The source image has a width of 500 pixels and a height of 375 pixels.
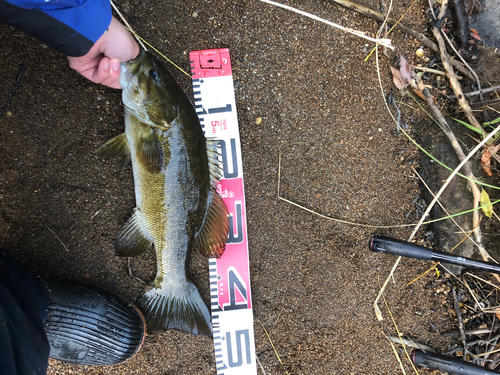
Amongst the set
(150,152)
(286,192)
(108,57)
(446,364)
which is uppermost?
(108,57)

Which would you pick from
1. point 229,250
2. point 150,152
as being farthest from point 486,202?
point 150,152

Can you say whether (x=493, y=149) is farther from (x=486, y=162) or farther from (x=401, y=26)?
(x=401, y=26)

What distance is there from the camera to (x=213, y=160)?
2.04 metres

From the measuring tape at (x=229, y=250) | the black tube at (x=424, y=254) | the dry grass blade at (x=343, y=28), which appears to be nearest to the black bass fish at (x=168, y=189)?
the measuring tape at (x=229, y=250)

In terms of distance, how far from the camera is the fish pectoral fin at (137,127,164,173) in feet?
6.37

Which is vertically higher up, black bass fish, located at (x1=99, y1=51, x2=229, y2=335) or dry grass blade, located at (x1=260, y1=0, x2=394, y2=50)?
dry grass blade, located at (x1=260, y1=0, x2=394, y2=50)

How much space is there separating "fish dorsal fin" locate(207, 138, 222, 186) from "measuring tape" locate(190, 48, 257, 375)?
183 mm

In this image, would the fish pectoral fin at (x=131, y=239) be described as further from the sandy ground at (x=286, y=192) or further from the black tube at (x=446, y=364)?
the black tube at (x=446, y=364)

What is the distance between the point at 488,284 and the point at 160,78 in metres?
3.02

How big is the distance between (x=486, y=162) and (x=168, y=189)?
252 cm

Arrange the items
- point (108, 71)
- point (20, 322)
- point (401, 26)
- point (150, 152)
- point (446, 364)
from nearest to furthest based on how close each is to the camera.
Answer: point (20, 322), point (108, 71), point (150, 152), point (446, 364), point (401, 26)

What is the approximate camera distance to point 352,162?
7.71ft

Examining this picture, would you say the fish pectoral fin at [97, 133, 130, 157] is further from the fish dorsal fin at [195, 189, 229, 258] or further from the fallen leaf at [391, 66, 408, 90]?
the fallen leaf at [391, 66, 408, 90]

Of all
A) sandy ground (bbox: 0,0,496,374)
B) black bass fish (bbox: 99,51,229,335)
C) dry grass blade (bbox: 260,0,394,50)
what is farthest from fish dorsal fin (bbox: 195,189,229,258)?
dry grass blade (bbox: 260,0,394,50)
